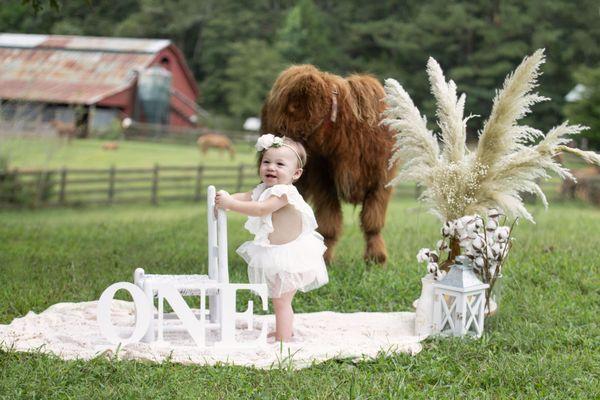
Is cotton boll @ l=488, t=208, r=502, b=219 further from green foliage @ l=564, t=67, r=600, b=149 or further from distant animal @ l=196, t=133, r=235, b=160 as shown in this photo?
distant animal @ l=196, t=133, r=235, b=160

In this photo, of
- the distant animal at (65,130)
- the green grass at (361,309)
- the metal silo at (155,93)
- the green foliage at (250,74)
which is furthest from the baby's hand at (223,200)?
the green foliage at (250,74)

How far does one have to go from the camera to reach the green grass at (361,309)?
11.1ft

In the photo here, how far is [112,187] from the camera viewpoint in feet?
57.6

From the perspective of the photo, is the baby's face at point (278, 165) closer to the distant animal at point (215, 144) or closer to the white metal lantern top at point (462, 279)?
the white metal lantern top at point (462, 279)

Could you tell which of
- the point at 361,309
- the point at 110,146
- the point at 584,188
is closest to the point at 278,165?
the point at 361,309

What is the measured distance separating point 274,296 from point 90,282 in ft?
6.98

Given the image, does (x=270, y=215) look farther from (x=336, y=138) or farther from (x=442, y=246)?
(x=336, y=138)

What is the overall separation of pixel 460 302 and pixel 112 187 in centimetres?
1440

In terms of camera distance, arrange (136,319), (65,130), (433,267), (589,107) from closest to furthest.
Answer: (136,319) → (433,267) → (589,107) → (65,130)

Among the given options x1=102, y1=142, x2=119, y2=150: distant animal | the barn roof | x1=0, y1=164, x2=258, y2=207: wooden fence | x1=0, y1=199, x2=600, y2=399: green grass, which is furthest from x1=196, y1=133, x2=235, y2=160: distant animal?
x1=0, y1=199, x2=600, y2=399: green grass

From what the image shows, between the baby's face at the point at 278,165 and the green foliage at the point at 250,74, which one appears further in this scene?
→ the green foliage at the point at 250,74

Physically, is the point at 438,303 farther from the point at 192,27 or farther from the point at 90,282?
the point at 192,27

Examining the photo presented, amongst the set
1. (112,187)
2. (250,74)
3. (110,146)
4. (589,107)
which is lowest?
(112,187)

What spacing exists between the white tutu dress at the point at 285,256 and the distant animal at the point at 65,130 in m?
19.6
